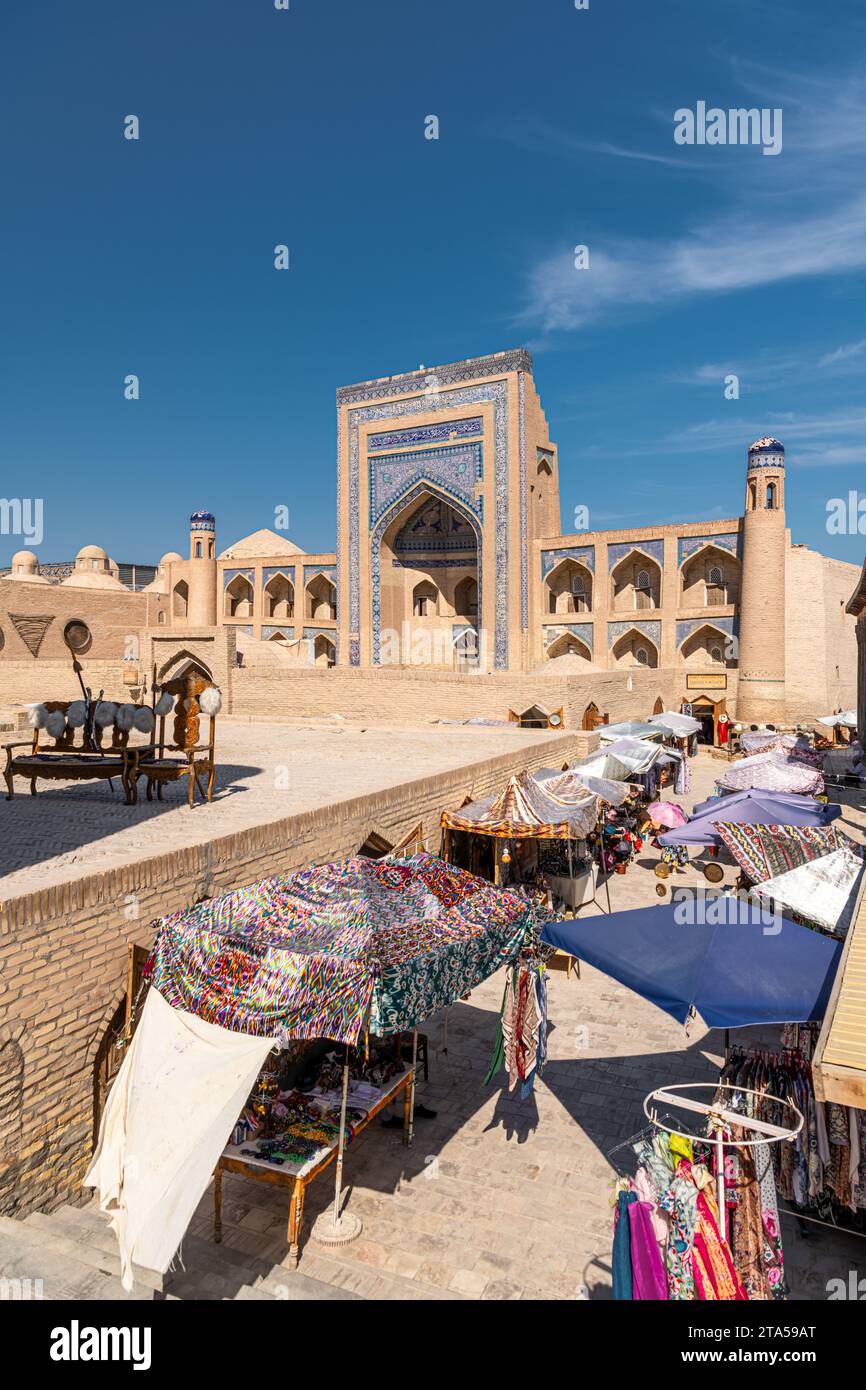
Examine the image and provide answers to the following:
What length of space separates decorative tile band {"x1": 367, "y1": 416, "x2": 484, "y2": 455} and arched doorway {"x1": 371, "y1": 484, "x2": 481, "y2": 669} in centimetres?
181

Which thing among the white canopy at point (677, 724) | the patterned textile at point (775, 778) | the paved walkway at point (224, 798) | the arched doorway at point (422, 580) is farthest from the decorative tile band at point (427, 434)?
the patterned textile at point (775, 778)

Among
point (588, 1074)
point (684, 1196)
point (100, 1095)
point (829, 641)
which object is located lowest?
point (588, 1074)

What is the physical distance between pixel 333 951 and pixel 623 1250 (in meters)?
1.69

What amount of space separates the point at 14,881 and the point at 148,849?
0.99m

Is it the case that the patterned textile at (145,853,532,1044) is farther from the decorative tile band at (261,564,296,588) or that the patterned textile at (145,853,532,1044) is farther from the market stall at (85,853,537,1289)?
the decorative tile band at (261,564,296,588)

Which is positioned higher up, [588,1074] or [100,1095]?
[100,1095]

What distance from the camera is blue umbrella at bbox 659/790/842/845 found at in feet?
26.2

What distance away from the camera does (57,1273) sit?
3148mm

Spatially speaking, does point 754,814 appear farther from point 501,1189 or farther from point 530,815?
point 501,1189

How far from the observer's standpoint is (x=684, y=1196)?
3002 millimetres

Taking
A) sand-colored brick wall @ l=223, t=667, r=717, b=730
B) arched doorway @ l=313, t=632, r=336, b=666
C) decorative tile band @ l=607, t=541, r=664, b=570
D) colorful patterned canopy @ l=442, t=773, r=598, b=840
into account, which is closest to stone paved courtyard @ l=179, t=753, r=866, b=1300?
colorful patterned canopy @ l=442, t=773, r=598, b=840
